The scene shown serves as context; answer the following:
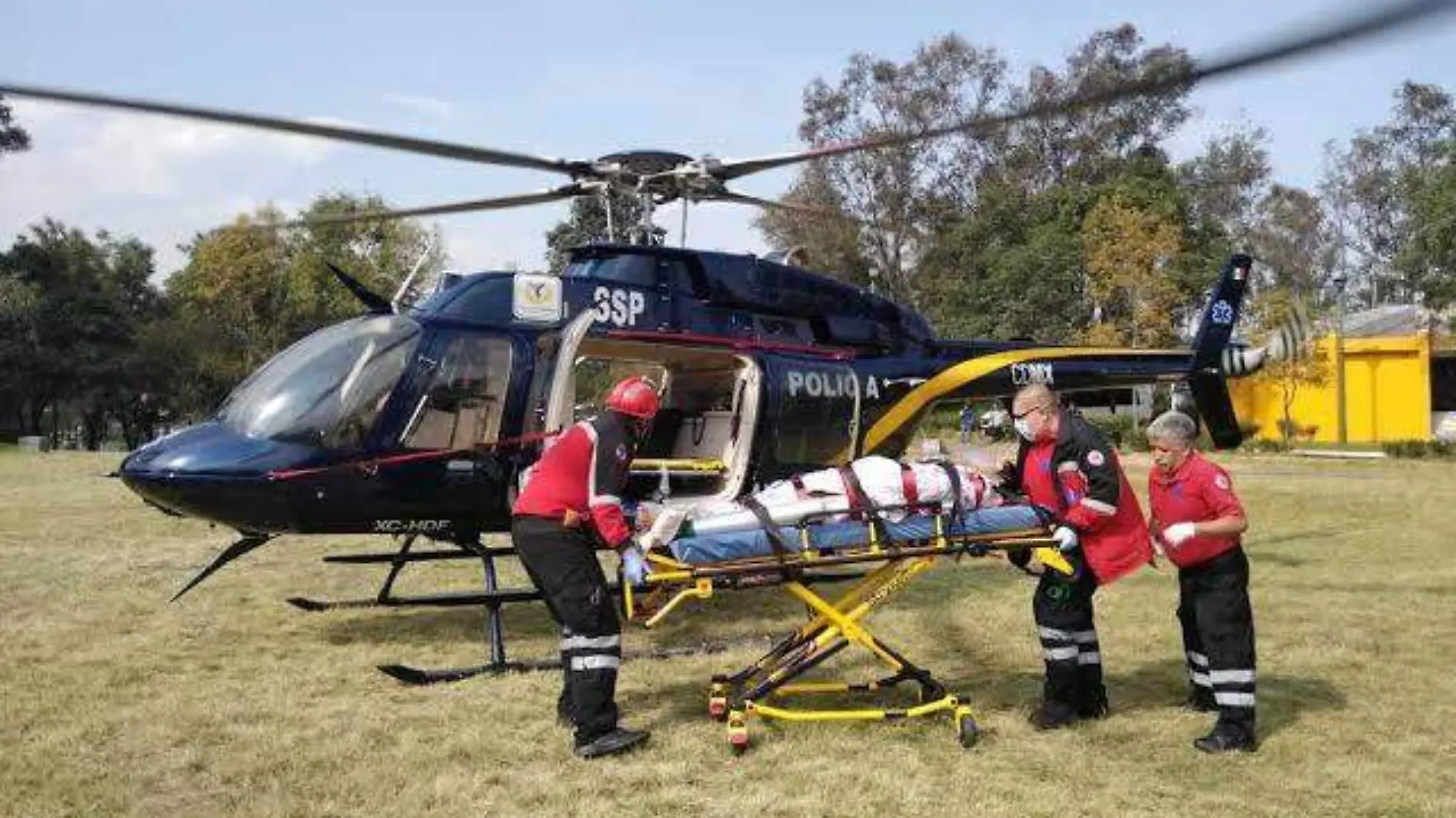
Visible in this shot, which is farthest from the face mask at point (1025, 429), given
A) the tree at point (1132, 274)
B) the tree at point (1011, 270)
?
the tree at point (1011, 270)

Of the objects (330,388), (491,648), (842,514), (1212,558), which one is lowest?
(491,648)

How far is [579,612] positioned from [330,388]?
2.53 m

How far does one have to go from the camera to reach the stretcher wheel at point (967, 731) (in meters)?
5.59

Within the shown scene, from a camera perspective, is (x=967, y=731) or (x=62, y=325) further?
(x=62, y=325)

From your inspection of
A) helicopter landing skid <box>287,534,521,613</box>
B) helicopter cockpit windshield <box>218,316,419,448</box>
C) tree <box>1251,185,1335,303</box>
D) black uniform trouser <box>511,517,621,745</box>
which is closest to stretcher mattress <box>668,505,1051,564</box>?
black uniform trouser <box>511,517,621,745</box>

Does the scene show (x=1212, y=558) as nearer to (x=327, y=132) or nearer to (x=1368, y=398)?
(x=327, y=132)

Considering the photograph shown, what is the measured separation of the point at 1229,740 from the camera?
5523mm

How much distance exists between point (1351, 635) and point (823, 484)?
4.59 m

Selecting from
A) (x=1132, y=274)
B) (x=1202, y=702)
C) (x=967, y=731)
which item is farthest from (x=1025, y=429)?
(x=1132, y=274)

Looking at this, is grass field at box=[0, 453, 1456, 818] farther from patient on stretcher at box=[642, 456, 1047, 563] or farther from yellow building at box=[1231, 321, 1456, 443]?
yellow building at box=[1231, 321, 1456, 443]

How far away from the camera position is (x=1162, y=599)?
9.45 m

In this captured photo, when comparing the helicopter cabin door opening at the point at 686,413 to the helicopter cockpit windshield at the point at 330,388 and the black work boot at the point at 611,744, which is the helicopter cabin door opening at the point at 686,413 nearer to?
the helicopter cockpit windshield at the point at 330,388

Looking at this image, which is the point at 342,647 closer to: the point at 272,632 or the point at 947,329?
the point at 272,632

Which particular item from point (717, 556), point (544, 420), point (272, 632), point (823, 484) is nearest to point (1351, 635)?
point (823, 484)
